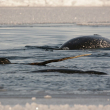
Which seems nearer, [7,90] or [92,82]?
[7,90]

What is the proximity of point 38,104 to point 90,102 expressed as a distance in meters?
0.90

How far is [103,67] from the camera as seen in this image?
11.5 metres

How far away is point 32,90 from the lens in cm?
804

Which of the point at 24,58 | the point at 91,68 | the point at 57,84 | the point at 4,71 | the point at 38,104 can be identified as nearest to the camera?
the point at 38,104

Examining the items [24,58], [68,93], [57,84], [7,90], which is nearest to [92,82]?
[57,84]

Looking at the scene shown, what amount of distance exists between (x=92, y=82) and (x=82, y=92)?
1.16 metres

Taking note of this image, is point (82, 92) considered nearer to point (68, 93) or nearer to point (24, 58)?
point (68, 93)

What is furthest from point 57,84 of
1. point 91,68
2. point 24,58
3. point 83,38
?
point 83,38

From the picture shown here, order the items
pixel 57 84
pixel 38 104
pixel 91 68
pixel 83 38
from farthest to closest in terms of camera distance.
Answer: pixel 83 38
pixel 91 68
pixel 57 84
pixel 38 104

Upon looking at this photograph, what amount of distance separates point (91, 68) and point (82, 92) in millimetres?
3624

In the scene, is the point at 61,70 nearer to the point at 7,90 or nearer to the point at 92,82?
the point at 92,82

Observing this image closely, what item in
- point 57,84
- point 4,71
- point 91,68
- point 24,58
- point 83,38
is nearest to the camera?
point 57,84

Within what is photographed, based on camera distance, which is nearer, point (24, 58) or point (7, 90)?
point (7, 90)

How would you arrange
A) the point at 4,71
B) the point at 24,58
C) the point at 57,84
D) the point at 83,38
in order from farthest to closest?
1. the point at 83,38
2. the point at 24,58
3. the point at 4,71
4. the point at 57,84
